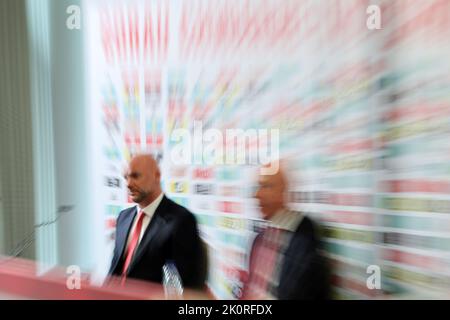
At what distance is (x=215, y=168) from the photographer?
933 mm

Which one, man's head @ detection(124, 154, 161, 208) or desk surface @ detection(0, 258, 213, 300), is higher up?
man's head @ detection(124, 154, 161, 208)

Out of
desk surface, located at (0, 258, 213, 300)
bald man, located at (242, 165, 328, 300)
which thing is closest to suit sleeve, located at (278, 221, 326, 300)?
bald man, located at (242, 165, 328, 300)

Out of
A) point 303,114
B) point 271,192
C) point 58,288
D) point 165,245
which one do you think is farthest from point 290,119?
point 58,288

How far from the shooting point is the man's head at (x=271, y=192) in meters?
0.90

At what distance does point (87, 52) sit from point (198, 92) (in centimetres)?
31

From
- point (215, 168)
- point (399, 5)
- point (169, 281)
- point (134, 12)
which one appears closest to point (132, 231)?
point (169, 281)

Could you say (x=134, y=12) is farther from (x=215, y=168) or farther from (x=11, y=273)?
(x=11, y=273)

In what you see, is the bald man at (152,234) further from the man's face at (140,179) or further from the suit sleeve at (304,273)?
the suit sleeve at (304,273)

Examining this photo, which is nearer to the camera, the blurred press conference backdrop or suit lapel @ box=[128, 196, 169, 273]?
the blurred press conference backdrop

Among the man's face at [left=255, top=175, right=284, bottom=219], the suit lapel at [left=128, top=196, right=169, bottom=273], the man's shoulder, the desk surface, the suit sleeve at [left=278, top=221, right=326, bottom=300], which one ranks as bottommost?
the desk surface

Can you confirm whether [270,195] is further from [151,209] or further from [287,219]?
[151,209]

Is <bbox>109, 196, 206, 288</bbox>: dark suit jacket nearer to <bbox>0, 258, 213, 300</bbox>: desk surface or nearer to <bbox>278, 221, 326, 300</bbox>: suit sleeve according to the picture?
<bbox>0, 258, 213, 300</bbox>: desk surface

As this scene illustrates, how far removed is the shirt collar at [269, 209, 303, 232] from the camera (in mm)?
887

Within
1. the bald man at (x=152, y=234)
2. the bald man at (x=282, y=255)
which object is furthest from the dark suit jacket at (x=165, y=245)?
the bald man at (x=282, y=255)
